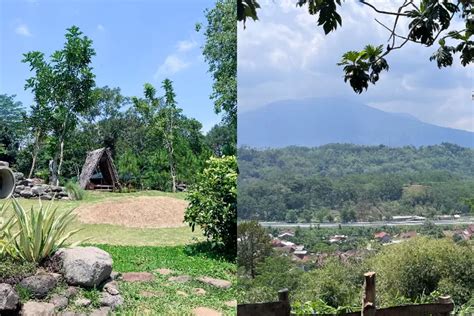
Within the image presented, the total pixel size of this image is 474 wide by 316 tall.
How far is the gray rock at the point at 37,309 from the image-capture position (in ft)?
12.2

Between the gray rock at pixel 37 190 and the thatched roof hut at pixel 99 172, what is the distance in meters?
0.29

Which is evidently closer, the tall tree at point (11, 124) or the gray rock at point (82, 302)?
the gray rock at point (82, 302)

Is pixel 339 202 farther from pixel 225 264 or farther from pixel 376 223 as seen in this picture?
pixel 225 264

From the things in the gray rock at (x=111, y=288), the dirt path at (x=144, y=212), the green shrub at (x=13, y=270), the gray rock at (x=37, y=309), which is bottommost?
the gray rock at (x=37, y=309)

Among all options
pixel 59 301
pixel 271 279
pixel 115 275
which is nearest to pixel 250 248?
pixel 271 279

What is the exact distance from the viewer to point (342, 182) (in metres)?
4.31

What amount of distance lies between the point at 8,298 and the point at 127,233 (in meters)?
1.12

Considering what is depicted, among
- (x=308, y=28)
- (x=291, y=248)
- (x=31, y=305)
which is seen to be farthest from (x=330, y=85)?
(x=31, y=305)

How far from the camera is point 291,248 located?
13.9ft

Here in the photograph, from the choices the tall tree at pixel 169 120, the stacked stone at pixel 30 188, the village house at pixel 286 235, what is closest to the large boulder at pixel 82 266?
the stacked stone at pixel 30 188

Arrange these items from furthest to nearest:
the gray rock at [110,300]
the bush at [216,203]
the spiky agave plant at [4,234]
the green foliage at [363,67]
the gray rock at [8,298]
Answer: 1. the bush at [216,203]
2. the gray rock at [110,300]
3. the spiky agave plant at [4,234]
4. the gray rock at [8,298]
5. the green foliage at [363,67]

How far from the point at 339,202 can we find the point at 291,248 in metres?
0.47

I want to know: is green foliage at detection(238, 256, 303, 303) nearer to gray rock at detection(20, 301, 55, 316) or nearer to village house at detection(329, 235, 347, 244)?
village house at detection(329, 235, 347, 244)

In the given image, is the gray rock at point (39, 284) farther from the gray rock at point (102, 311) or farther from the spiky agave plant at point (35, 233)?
the gray rock at point (102, 311)
